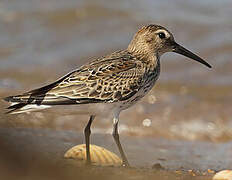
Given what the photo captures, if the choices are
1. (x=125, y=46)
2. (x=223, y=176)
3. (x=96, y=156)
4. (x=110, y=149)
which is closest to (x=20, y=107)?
(x=96, y=156)

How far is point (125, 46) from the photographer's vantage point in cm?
1439

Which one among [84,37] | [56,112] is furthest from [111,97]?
[84,37]

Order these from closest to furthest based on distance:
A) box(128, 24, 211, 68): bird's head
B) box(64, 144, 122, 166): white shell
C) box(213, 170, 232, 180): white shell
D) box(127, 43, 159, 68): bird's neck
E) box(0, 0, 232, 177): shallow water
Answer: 1. box(213, 170, 232, 180): white shell
2. box(64, 144, 122, 166): white shell
3. box(127, 43, 159, 68): bird's neck
4. box(128, 24, 211, 68): bird's head
5. box(0, 0, 232, 177): shallow water

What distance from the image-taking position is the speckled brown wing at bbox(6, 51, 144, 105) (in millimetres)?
6812

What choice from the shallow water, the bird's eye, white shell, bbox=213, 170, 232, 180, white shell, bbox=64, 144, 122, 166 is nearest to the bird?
white shell, bbox=64, 144, 122, 166

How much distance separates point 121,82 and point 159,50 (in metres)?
1.05

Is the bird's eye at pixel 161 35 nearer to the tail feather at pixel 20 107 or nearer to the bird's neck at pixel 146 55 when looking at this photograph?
the bird's neck at pixel 146 55

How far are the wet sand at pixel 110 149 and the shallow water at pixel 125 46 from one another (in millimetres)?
468

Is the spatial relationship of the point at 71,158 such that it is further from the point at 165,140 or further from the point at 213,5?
the point at 213,5

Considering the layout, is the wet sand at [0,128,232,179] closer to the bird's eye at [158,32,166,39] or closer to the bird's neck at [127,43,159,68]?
the bird's neck at [127,43,159,68]

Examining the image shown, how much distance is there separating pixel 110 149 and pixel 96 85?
1.68m

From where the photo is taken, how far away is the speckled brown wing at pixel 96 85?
6812 mm

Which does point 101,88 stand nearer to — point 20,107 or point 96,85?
point 96,85

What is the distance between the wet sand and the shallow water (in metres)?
0.47
